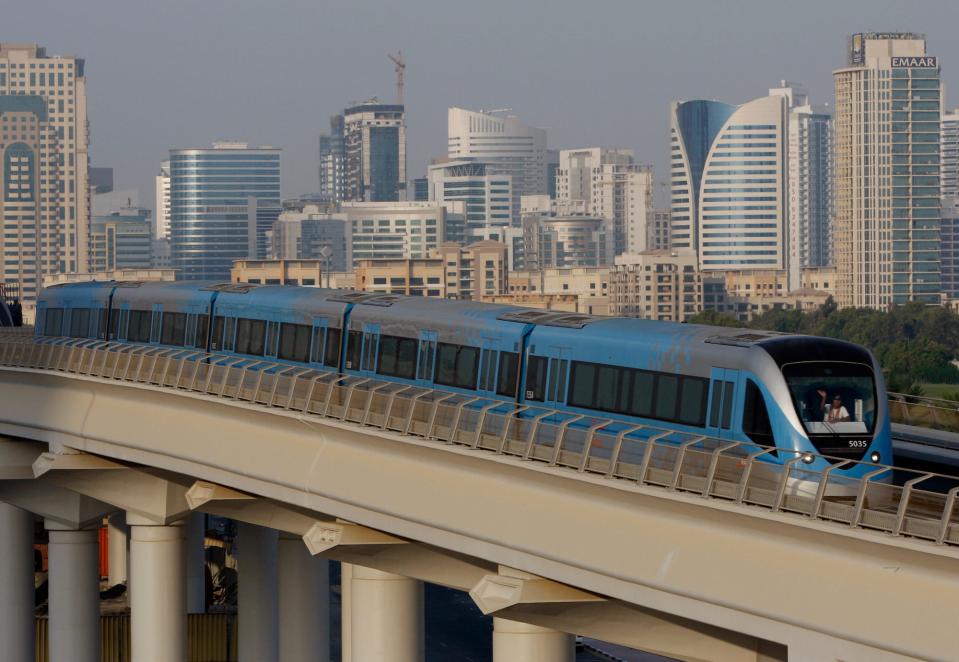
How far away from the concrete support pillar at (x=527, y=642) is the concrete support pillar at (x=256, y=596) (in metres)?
20.8

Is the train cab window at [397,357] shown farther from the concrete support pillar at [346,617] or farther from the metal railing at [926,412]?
the metal railing at [926,412]

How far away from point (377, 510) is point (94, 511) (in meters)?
22.4

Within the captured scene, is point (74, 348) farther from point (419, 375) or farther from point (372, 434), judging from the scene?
point (372, 434)

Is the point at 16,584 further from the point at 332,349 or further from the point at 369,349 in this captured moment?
the point at 369,349

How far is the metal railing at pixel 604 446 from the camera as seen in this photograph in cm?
2177

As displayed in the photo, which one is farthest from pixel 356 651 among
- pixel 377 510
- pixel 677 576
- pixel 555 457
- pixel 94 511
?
pixel 94 511

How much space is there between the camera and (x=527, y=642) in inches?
1246

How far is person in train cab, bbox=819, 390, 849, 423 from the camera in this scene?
29.1 metres

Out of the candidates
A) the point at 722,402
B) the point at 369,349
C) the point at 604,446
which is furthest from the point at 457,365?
the point at 604,446

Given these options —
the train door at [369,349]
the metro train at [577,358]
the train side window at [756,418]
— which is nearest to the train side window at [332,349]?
the metro train at [577,358]

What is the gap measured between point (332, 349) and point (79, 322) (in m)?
17.4

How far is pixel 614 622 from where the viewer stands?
3006cm

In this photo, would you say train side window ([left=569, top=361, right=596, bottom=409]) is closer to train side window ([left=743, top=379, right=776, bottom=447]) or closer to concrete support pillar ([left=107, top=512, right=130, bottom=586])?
train side window ([left=743, top=379, right=776, bottom=447])

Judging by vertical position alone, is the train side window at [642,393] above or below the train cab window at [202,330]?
below
